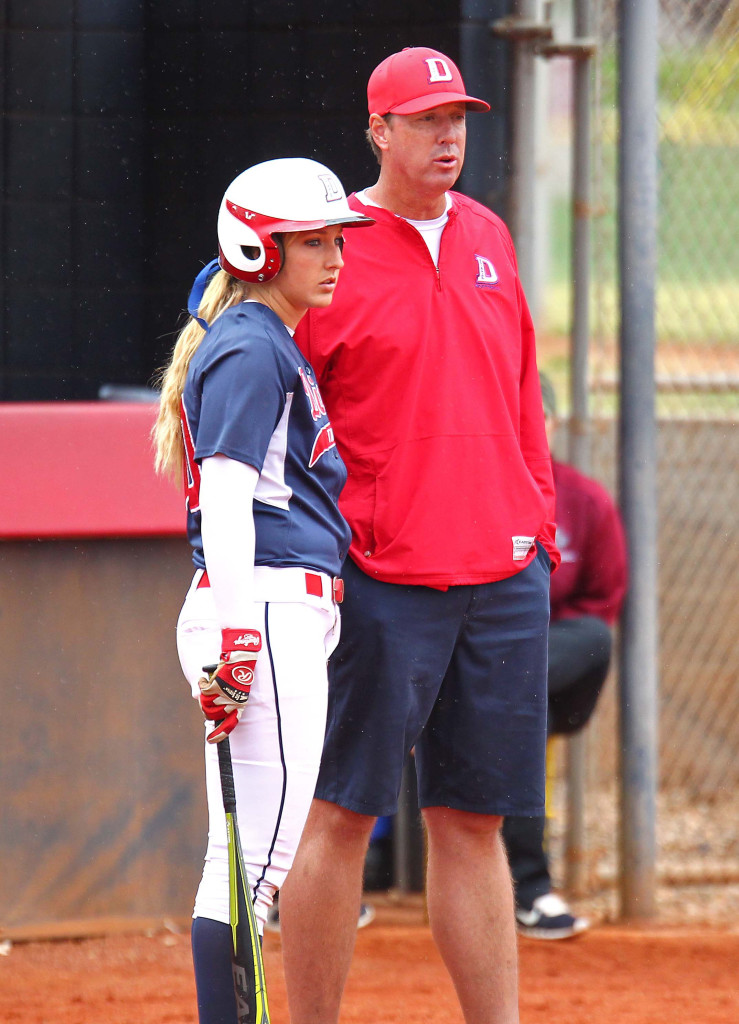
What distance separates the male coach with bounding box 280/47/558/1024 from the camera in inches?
98.6

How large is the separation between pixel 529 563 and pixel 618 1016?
1.31 metres

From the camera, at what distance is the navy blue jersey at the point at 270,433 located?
2246mm

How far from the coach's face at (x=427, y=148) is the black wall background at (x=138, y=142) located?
1570mm

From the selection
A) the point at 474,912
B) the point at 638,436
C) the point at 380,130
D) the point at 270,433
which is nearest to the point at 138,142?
the point at 638,436

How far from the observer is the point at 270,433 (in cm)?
227

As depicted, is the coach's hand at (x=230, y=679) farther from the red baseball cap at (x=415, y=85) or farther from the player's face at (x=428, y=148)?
the red baseball cap at (x=415, y=85)

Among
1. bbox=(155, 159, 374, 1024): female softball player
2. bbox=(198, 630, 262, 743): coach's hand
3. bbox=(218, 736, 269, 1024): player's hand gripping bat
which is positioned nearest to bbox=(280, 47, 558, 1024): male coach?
bbox=(155, 159, 374, 1024): female softball player

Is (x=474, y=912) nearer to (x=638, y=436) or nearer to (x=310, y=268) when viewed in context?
(x=310, y=268)

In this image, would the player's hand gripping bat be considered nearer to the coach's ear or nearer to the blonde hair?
the blonde hair

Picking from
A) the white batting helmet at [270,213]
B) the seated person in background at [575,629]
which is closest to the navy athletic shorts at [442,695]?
the white batting helmet at [270,213]

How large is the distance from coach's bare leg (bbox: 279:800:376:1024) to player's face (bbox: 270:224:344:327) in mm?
922

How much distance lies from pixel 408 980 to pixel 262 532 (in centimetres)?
171

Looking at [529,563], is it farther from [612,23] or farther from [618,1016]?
[612,23]

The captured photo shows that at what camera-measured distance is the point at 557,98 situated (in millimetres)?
17812
